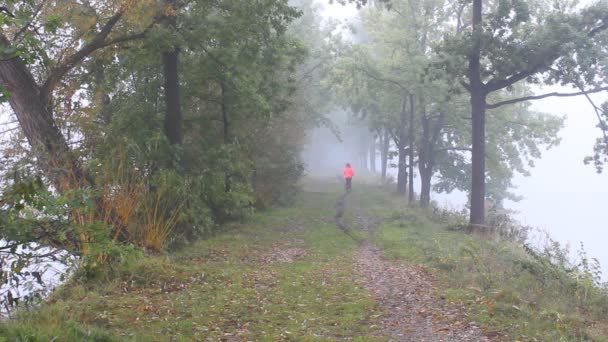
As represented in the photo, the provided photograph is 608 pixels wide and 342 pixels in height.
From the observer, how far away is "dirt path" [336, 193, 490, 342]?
6856mm

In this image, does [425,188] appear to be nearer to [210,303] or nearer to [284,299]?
[284,299]

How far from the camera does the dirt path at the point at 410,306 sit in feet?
22.5

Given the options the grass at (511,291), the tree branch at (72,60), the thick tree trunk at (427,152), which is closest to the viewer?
the grass at (511,291)

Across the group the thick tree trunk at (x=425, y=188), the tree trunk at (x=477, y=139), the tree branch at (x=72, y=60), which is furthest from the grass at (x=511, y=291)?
the thick tree trunk at (x=425, y=188)

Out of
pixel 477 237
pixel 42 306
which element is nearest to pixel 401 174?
pixel 477 237

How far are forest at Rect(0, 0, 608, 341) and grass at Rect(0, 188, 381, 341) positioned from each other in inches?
2.0

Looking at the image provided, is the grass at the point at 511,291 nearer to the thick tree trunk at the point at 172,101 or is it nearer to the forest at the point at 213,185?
the forest at the point at 213,185

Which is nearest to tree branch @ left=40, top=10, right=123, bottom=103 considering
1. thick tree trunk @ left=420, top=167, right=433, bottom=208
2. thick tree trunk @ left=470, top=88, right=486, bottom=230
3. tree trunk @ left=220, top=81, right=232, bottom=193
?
tree trunk @ left=220, top=81, right=232, bottom=193

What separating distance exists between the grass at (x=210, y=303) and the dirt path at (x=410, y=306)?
0.98 feet

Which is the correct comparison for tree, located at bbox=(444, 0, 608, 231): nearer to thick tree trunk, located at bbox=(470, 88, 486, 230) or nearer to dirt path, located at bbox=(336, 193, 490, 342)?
thick tree trunk, located at bbox=(470, 88, 486, 230)

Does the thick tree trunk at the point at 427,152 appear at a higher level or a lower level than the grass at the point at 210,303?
higher

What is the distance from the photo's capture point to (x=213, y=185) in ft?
49.9

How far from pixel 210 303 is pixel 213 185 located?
7.40 meters

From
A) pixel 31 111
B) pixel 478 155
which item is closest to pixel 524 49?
pixel 478 155
